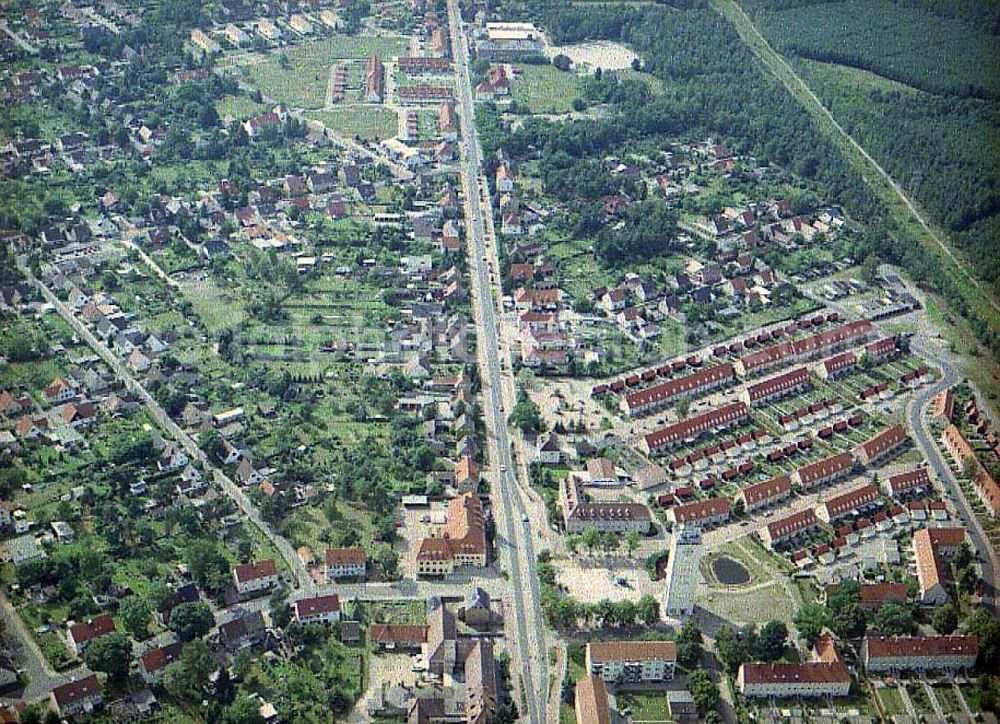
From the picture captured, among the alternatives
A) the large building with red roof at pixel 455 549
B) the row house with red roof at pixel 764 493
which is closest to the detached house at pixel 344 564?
the large building with red roof at pixel 455 549

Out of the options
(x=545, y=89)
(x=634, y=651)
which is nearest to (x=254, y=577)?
(x=634, y=651)

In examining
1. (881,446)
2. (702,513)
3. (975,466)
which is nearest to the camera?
(702,513)

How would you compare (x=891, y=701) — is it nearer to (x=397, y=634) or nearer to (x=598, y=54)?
(x=397, y=634)

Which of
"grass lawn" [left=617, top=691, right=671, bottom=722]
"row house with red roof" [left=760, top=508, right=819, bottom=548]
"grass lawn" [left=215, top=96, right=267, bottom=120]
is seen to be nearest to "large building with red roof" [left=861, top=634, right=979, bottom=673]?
"row house with red roof" [left=760, top=508, right=819, bottom=548]

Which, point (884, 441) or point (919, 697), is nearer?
point (919, 697)

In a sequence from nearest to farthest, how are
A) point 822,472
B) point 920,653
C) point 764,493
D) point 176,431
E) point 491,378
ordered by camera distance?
point 920,653 → point 764,493 → point 822,472 → point 176,431 → point 491,378

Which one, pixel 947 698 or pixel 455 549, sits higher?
pixel 455 549

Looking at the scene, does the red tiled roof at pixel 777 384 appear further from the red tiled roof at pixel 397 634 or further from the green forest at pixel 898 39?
the green forest at pixel 898 39
